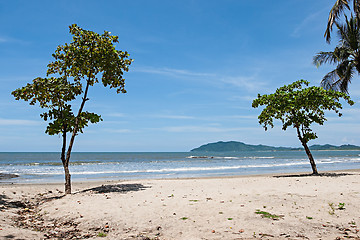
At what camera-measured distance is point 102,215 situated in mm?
7598

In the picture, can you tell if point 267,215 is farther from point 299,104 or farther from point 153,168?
point 153,168

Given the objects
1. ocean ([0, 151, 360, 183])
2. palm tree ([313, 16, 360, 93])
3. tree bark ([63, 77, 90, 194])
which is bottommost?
ocean ([0, 151, 360, 183])

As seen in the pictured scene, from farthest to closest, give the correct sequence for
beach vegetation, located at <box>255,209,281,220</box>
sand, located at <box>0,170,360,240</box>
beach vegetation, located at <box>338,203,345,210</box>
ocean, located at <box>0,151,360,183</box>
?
1. ocean, located at <box>0,151,360,183</box>
2. beach vegetation, located at <box>338,203,345,210</box>
3. beach vegetation, located at <box>255,209,281,220</box>
4. sand, located at <box>0,170,360,240</box>

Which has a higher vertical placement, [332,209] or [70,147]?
[70,147]

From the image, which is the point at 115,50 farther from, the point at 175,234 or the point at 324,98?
the point at 324,98

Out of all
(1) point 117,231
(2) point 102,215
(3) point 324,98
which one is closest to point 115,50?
(2) point 102,215

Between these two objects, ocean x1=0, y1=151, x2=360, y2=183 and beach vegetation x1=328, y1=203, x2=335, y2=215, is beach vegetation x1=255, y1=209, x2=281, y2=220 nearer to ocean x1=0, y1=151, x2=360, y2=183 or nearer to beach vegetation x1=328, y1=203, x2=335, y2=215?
beach vegetation x1=328, y1=203, x2=335, y2=215

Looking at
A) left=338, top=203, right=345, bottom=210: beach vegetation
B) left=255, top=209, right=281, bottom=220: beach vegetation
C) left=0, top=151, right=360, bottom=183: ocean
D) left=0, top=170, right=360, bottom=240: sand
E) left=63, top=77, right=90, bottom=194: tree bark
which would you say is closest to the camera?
left=0, top=170, right=360, bottom=240: sand

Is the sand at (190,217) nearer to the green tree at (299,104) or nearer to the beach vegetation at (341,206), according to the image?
the beach vegetation at (341,206)

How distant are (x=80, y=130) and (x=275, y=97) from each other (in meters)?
11.4

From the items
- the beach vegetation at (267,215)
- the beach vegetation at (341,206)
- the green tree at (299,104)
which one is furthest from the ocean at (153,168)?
the beach vegetation at (267,215)

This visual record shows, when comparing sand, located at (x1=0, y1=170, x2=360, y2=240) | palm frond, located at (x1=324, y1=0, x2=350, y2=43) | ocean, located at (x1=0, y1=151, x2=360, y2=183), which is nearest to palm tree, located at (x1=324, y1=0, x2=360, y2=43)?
palm frond, located at (x1=324, y1=0, x2=350, y2=43)

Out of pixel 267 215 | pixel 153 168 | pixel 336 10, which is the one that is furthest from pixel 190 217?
pixel 153 168

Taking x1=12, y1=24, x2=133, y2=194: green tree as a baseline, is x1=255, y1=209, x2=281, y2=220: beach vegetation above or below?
below
